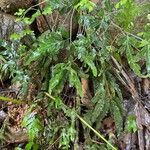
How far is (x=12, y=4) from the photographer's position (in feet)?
8.77

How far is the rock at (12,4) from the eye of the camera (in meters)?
2.66

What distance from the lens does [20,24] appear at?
2.63 metres

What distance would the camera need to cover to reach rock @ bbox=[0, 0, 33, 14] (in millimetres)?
A: 2660

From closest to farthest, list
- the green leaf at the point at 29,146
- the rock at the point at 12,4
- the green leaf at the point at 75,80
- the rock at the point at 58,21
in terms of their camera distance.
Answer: the green leaf at the point at 75,80 < the green leaf at the point at 29,146 < the rock at the point at 58,21 < the rock at the point at 12,4

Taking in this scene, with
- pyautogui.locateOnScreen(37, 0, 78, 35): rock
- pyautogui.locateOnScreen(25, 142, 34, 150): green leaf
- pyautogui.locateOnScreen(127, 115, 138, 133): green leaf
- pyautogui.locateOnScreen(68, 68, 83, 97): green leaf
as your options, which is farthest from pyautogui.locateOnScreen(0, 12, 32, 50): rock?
pyautogui.locateOnScreen(127, 115, 138, 133): green leaf

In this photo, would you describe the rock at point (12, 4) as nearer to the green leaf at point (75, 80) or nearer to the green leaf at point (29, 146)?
the green leaf at point (75, 80)

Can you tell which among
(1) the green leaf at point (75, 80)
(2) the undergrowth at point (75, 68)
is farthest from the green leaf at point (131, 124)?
(1) the green leaf at point (75, 80)

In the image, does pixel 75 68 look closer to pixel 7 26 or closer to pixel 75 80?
pixel 75 80

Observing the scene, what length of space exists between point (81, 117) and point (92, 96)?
0.75ft

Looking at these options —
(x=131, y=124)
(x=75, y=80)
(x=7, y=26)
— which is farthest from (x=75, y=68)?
(x=7, y=26)

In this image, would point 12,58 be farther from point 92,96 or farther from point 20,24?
point 92,96

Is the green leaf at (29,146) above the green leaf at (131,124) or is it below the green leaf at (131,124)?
below

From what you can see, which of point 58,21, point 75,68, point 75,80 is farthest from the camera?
point 58,21

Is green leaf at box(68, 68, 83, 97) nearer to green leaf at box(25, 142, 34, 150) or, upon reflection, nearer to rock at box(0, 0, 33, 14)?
green leaf at box(25, 142, 34, 150)
